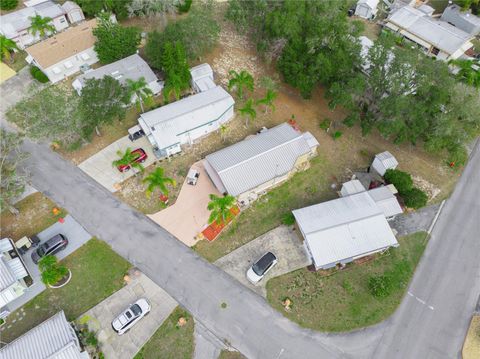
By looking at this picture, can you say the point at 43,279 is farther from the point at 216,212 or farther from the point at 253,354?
the point at 253,354

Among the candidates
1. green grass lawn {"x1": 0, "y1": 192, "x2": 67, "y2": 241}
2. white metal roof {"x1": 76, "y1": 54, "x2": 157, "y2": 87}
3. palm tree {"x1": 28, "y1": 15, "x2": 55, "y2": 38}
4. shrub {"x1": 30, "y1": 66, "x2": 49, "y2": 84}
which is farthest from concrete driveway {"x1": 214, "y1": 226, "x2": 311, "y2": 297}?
palm tree {"x1": 28, "y1": 15, "x2": 55, "y2": 38}

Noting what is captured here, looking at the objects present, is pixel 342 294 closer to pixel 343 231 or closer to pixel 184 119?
pixel 343 231

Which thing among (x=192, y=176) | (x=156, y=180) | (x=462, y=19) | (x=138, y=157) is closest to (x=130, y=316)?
(x=156, y=180)

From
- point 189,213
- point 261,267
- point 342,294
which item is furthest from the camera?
point 189,213

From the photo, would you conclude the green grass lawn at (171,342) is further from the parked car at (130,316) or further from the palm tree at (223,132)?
the palm tree at (223,132)

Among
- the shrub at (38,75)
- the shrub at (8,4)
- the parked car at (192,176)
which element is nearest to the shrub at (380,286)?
the parked car at (192,176)

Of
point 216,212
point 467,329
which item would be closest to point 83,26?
point 216,212
